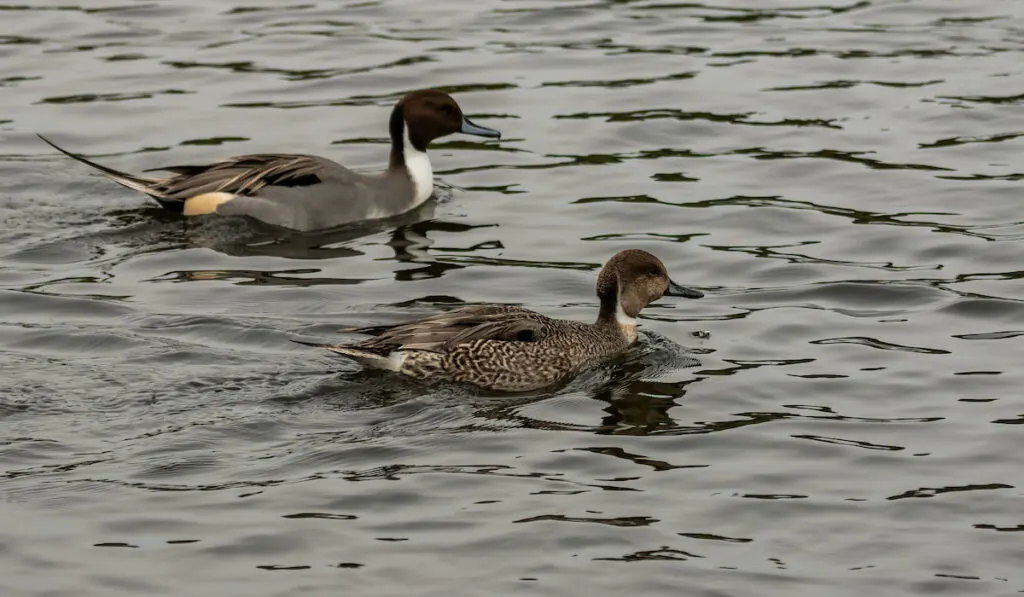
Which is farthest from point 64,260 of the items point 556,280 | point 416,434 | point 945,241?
point 945,241

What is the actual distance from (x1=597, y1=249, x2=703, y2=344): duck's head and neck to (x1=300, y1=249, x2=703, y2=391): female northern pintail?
0.64 feet

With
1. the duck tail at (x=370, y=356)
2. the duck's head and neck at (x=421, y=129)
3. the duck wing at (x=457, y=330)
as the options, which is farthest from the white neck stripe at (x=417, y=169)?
the duck tail at (x=370, y=356)

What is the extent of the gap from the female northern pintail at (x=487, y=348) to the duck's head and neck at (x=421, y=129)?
3.55m

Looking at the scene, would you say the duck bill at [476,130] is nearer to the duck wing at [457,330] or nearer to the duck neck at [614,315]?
the duck neck at [614,315]

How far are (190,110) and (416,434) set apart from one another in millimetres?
7153

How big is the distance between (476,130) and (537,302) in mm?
3032

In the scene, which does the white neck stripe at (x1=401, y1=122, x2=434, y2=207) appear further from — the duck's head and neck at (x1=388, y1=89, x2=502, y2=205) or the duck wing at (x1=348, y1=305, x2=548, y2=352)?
the duck wing at (x1=348, y1=305, x2=548, y2=352)

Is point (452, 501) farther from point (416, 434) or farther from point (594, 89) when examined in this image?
point (594, 89)

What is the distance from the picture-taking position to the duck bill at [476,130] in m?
13.6

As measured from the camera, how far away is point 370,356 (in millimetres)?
9289

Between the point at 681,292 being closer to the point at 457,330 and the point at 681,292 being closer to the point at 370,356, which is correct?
the point at 457,330

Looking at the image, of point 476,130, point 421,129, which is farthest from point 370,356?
point 476,130

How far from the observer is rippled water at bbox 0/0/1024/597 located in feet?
24.6

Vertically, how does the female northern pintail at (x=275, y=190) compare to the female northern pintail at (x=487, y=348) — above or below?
above
